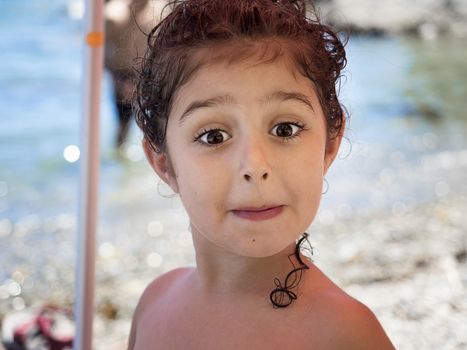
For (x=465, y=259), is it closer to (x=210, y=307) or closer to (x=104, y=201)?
(x=210, y=307)

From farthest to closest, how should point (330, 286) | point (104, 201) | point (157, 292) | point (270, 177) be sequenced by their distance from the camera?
point (104, 201), point (157, 292), point (330, 286), point (270, 177)

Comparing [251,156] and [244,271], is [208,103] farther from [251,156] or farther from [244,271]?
[244,271]

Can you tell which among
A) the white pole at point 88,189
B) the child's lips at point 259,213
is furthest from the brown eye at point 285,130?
the white pole at point 88,189

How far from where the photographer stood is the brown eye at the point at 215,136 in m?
1.12

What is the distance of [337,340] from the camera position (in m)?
1.10

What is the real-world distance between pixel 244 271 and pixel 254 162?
0.85 ft

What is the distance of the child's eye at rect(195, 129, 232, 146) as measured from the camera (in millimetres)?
1125

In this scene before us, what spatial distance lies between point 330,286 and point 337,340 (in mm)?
132

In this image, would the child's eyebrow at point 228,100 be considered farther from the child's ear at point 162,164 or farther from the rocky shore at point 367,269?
the rocky shore at point 367,269

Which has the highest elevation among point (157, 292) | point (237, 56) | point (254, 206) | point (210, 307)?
point (237, 56)

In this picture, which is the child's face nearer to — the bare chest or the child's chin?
the child's chin

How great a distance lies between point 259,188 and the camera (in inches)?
42.1

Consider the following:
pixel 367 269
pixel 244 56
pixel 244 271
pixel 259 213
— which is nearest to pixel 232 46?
pixel 244 56

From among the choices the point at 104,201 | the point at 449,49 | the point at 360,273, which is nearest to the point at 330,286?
the point at 360,273
